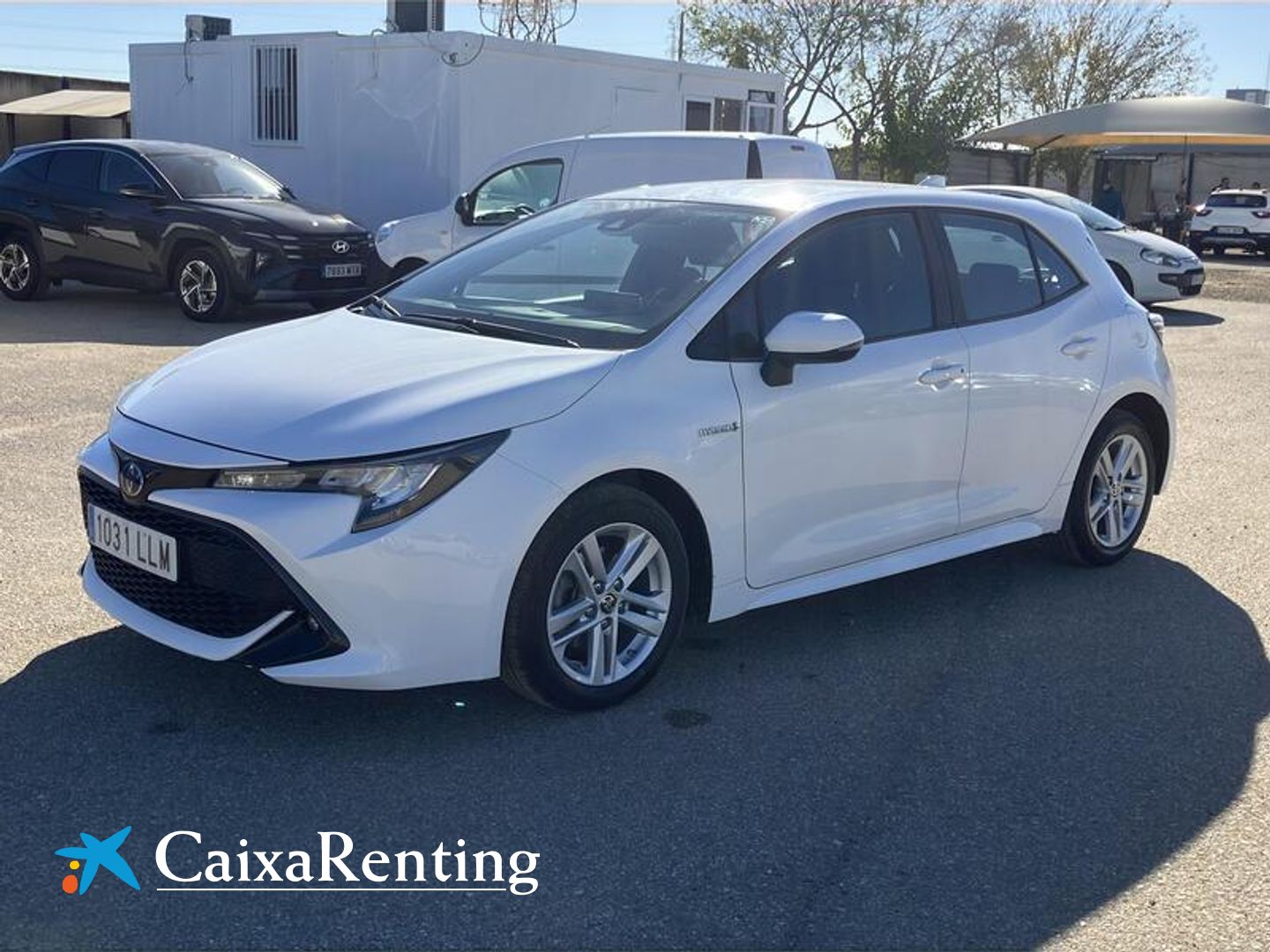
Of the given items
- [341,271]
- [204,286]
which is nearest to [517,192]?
[341,271]

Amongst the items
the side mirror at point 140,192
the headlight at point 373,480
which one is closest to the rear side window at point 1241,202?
the side mirror at point 140,192

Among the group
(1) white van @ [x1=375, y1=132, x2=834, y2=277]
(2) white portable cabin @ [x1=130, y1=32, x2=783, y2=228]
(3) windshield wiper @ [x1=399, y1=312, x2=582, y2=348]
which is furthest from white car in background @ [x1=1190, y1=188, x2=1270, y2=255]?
(3) windshield wiper @ [x1=399, y1=312, x2=582, y2=348]

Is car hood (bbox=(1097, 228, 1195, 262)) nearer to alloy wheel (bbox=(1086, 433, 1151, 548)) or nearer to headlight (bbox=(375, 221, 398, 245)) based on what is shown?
headlight (bbox=(375, 221, 398, 245))

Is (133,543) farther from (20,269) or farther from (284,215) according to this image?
(20,269)

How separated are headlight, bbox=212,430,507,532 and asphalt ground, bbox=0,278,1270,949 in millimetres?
699

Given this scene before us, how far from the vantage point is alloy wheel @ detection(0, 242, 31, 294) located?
14.2m

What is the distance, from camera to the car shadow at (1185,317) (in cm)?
1641

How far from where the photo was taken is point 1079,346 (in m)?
5.71

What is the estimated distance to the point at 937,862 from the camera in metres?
3.49

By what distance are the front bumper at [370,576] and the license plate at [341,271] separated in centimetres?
961

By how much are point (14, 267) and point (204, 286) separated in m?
2.50

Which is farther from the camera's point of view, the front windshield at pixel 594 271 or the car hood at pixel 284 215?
the car hood at pixel 284 215

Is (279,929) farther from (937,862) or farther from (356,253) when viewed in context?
(356,253)

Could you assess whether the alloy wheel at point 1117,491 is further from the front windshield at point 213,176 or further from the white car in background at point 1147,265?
the white car in background at point 1147,265
